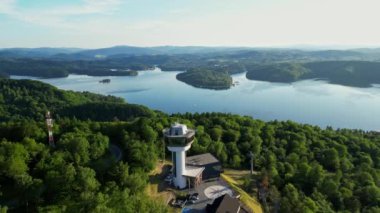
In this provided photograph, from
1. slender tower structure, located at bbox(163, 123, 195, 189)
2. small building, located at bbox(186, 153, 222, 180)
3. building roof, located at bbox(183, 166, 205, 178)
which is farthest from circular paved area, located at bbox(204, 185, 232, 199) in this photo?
slender tower structure, located at bbox(163, 123, 195, 189)

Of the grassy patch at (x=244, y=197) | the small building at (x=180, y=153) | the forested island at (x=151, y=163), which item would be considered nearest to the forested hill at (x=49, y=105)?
the forested island at (x=151, y=163)

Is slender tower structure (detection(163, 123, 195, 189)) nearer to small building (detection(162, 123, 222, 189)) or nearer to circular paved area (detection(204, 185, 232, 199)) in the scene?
small building (detection(162, 123, 222, 189))

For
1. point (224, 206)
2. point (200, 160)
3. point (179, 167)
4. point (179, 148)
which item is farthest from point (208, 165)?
point (224, 206)

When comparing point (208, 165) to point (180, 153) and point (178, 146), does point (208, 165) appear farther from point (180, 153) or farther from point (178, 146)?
point (178, 146)


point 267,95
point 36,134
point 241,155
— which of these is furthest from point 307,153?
point 267,95

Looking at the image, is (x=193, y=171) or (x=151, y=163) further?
(x=193, y=171)

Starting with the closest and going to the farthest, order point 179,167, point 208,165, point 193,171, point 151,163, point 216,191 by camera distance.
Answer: point 216,191 → point 179,167 → point 151,163 → point 193,171 → point 208,165

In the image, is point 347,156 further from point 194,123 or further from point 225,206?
point 225,206

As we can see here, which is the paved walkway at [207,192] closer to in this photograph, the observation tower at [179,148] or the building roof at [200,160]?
the observation tower at [179,148]
